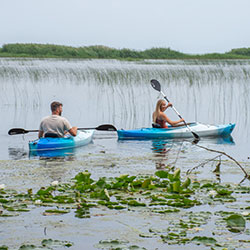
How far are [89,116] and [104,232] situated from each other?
45.0 feet

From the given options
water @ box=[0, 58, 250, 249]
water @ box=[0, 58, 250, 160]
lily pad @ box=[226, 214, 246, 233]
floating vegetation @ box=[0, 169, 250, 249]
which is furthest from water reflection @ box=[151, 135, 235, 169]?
lily pad @ box=[226, 214, 246, 233]

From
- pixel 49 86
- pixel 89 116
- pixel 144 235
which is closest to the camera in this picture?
pixel 144 235

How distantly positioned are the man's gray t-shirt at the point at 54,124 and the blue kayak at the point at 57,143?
0.16m

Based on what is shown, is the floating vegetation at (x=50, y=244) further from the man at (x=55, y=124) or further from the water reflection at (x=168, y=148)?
the man at (x=55, y=124)

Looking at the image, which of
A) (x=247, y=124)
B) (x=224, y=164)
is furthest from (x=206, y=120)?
(x=224, y=164)

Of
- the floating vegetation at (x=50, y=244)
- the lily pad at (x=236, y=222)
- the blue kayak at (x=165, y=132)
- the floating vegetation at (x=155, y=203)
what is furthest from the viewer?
the blue kayak at (x=165, y=132)

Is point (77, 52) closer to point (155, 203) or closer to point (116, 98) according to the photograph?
point (116, 98)

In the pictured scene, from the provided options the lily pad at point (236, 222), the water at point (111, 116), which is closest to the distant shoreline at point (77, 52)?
the water at point (111, 116)

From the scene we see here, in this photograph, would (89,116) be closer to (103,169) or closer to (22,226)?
(103,169)

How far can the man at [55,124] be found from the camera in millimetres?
10961

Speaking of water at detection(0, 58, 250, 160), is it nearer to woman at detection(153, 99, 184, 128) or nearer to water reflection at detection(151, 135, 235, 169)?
water reflection at detection(151, 135, 235, 169)

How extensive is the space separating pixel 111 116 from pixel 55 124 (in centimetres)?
776

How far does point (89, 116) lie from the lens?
19.0 m

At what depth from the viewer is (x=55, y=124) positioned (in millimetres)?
11148
